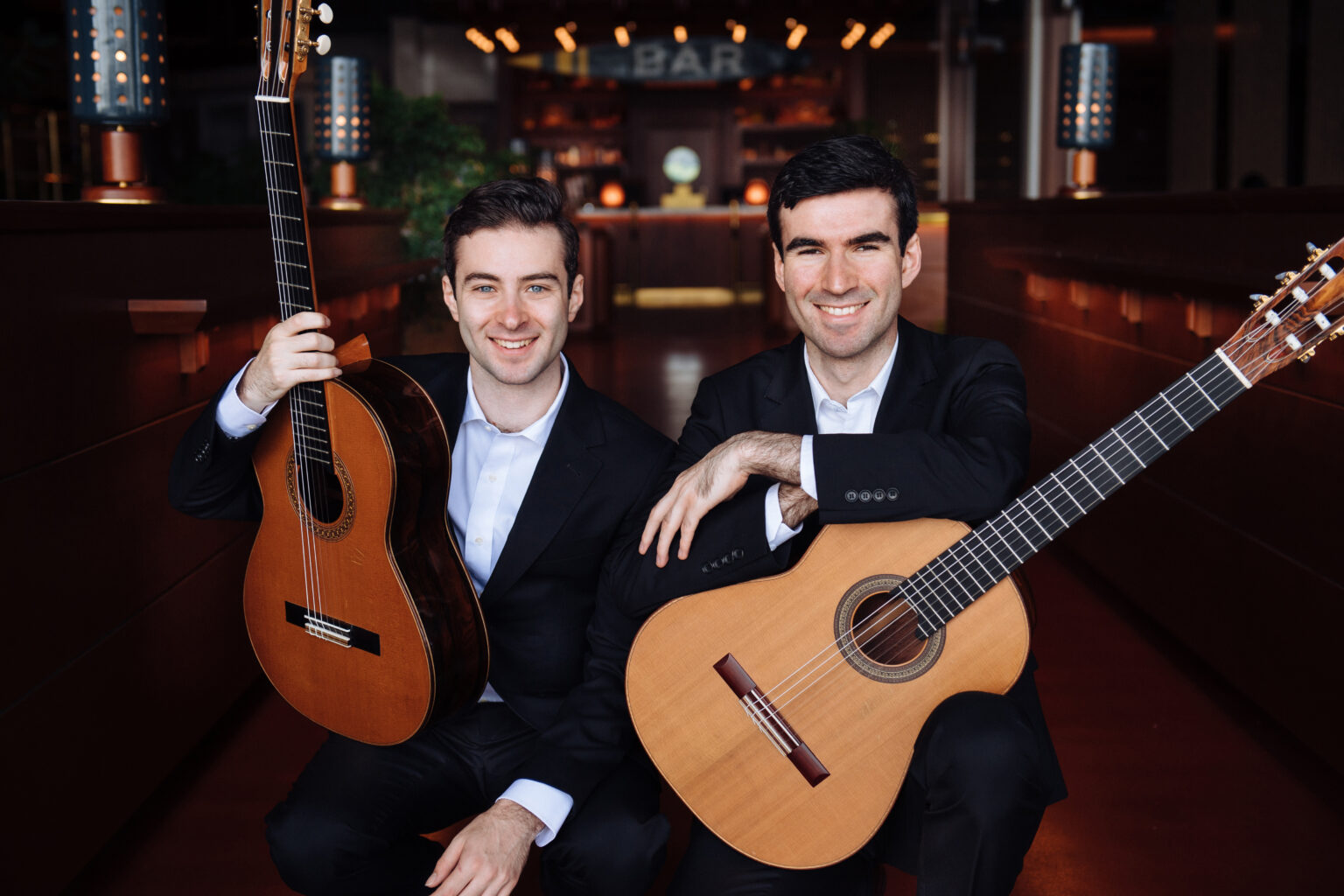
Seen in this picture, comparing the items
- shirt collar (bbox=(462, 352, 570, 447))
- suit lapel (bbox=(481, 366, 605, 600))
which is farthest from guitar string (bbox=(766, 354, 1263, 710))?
shirt collar (bbox=(462, 352, 570, 447))

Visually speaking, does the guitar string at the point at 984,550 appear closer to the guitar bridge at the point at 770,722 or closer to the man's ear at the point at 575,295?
the guitar bridge at the point at 770,722

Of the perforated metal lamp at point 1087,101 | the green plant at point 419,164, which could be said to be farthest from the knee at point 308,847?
the green plant at point 419,164

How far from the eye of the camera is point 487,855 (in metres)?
1.31

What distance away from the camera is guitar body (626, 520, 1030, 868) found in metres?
1.29

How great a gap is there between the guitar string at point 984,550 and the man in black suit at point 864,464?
6 centimetres

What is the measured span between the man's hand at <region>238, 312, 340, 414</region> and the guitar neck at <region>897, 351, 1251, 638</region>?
719 mm

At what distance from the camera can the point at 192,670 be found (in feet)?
7.18

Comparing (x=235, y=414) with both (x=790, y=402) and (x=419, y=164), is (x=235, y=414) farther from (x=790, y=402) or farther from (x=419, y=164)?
(x=419, y=164)

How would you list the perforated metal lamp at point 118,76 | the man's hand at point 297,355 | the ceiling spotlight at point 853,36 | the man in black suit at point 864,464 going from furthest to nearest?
the ceiling spotlight at point 853,36 → the perforated metal lamp at point 118,76 → the man's hand at point 297,355 → the man in black suit at point 864,464

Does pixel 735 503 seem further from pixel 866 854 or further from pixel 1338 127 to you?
pixel 1338 127

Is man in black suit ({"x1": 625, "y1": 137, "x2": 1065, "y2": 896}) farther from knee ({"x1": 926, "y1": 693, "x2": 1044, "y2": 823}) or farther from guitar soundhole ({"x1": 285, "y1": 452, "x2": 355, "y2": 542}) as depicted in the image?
guitar soundhole ({"x1": 285, "y1": 452, "x2": 355, "y2": 542})

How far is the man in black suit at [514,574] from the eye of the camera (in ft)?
4.60

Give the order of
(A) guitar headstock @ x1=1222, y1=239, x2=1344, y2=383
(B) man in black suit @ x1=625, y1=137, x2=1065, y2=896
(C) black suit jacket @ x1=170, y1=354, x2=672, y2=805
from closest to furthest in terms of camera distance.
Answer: (A) guitar headstock @ x1=1222, y1=239, x2=1344, y2=383 < (B) man in black suit @ x1=625, y1=137, x2=1065, y2=896 < (C) black suit jacket @ x1=170, y1=354, x2=672, y2=805

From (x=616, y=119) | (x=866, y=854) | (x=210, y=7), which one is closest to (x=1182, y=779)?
(x=866, y=854)
